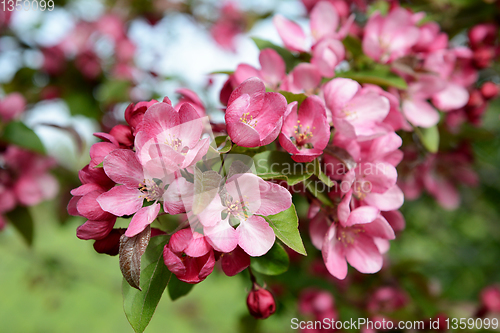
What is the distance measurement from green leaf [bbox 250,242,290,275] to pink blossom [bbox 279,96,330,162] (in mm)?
236

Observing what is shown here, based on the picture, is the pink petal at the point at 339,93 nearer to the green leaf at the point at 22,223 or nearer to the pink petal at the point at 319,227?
the pink petal at the point at 319,227

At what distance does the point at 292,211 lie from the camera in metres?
0.70

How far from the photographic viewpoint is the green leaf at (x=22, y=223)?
1.43 metres

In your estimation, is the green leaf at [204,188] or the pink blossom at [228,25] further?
the pink blossom at [228,25]

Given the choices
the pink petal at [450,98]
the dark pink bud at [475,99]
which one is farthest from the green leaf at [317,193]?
the dark pink bud at [475,99]

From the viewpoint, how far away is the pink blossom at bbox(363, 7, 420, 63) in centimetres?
115

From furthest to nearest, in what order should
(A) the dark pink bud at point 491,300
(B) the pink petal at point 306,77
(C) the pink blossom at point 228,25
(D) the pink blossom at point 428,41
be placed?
(C) the pink blossom at point 228,25 → (A) the dark pink bud at point 491,300 → (D) the pink blossom at point 428,41 → (B) the pink petal at point 306,77

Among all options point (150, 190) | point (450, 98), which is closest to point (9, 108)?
point (150, 190)

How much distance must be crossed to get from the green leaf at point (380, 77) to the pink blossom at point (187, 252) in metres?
0.64

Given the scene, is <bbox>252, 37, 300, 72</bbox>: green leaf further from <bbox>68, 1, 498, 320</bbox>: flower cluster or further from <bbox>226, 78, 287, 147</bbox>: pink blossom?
<bbox>226, 78, 287, 147</bbox>: pink blossom

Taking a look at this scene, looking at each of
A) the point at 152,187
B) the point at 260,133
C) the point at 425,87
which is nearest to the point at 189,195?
the point at 152,187

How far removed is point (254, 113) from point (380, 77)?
0.52m

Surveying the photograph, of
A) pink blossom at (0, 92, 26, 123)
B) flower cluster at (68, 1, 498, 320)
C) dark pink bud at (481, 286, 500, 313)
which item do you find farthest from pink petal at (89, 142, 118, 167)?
dark pink bud at (481, 286, 500, 313)

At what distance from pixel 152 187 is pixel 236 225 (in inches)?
7.6
